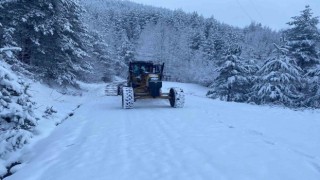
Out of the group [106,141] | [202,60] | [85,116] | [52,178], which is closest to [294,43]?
[85,116]

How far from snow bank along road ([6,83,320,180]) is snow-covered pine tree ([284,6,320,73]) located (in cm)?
1568

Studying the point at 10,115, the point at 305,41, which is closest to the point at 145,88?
the point at 10,115

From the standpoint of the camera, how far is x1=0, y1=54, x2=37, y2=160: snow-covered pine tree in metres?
7.10

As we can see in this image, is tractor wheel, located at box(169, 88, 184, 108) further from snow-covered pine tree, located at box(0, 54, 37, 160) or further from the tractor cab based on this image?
snow-covered pine tree, located at box(0, 54, 37, 160)

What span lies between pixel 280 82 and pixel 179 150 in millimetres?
17685

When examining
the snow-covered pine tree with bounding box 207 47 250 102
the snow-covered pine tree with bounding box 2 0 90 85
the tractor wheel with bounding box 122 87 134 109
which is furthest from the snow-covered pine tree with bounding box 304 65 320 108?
the snow-covered pine tree with bounding box 2 0 90 85

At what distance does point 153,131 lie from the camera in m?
8.77

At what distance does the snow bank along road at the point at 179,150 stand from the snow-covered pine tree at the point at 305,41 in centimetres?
1568

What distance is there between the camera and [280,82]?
73.5 feet

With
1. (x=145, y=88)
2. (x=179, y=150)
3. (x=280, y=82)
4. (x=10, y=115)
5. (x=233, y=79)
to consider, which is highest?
(x=280, y=82)

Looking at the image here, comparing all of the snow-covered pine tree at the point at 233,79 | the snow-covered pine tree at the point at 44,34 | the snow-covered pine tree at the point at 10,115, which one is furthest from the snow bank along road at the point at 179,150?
the snow-covered pine tree at the point at 233,79

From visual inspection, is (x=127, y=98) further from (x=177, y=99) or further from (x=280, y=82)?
(x=280, y=82)

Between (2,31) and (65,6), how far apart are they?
528 cm

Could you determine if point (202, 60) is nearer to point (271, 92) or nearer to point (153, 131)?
point (271, 92)
